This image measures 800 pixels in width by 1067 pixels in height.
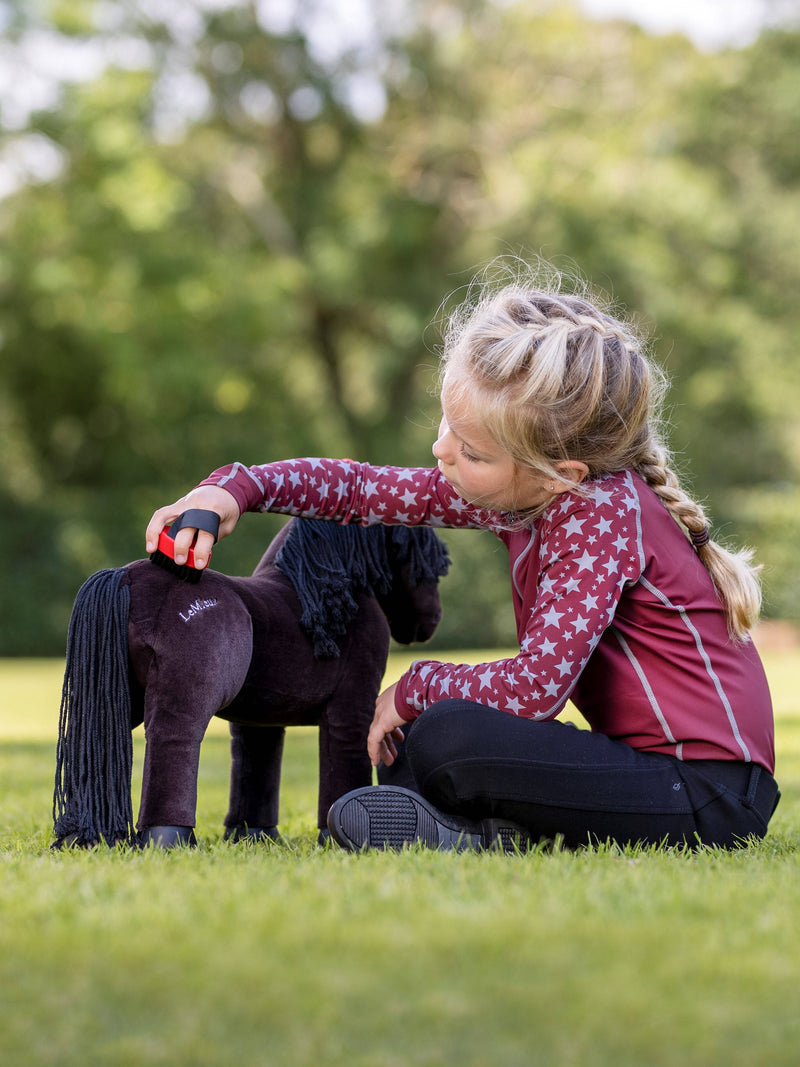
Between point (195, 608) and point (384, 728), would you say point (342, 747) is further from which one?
point (195, 608)

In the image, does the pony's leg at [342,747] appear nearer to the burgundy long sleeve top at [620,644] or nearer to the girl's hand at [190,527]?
the burgundy long sleeve top at [620,644]

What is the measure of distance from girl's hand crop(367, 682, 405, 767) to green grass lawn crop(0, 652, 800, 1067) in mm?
358

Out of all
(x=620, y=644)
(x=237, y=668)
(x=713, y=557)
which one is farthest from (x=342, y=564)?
(x=713, y=557)

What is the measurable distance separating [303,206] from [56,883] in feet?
73.4

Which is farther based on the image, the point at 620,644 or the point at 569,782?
the point at 620,644

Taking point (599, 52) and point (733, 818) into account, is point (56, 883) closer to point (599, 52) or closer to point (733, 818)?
point (733, 818)

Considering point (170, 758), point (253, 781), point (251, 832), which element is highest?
point (170, 758)

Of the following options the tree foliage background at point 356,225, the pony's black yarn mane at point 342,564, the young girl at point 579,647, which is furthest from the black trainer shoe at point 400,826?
the tree foliage background at point 356,225

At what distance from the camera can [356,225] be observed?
2205cm

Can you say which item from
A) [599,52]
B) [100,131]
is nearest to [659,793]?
[100,131]

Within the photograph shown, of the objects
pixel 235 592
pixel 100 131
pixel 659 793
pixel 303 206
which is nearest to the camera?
pixel 659 793

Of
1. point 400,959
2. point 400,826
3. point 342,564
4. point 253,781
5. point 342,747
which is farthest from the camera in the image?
point 253,781

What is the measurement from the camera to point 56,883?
2.40m

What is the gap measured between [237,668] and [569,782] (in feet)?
2.85
